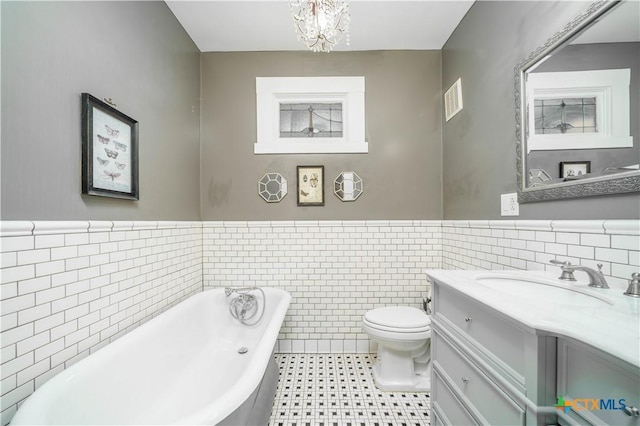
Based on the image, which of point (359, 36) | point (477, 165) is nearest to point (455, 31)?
point (359, 36)

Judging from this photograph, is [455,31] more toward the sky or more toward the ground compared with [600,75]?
more toward the sky

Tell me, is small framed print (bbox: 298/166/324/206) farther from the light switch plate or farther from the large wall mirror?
the large wall mirror

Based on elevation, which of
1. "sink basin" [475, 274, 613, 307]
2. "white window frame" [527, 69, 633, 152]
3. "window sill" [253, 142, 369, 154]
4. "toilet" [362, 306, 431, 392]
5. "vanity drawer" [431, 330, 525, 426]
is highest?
"window sill" [253, 142, 369, 154]

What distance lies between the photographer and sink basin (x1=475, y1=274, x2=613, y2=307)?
2.95 ft

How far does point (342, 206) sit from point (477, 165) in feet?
3.77

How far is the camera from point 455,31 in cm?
221

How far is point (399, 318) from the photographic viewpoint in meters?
1.91

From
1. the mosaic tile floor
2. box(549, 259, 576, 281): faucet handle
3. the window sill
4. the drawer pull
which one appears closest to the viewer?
the drawer pull

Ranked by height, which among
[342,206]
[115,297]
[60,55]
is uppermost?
[60,55]

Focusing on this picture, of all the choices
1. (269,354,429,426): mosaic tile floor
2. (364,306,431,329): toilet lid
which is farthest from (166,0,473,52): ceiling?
(269,354,429,426): mosaic tile floor

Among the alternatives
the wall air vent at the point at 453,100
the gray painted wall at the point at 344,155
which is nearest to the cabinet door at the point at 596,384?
the gray painted wall at the point at 344,155

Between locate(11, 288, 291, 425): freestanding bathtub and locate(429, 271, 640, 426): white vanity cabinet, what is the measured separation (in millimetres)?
856

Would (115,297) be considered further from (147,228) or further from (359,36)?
(359,36)

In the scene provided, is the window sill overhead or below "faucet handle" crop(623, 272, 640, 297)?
overhead
